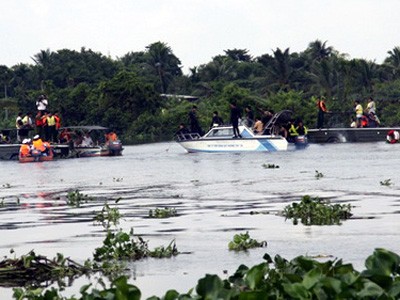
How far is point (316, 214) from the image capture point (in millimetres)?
17609

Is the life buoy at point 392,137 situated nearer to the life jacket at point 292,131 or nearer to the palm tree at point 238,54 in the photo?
the life jacket at point 292,131

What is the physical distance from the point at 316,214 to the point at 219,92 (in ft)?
276

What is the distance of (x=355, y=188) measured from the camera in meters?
25.0

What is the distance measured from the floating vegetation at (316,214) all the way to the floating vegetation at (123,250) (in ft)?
12.4

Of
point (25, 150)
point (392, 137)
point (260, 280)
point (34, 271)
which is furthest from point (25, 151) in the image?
point (260, 280)

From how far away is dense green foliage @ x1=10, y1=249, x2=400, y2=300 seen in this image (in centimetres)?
776

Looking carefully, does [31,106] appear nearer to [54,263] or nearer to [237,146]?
[237,146]

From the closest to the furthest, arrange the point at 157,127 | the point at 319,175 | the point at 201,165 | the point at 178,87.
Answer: the point at 319,175 → the point at 201,165 → the point at 157,127 → the point at 178,87

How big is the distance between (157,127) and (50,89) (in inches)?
423

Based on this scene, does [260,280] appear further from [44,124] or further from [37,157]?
[44,124]

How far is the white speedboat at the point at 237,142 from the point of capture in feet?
159

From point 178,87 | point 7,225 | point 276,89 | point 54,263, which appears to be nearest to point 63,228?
point 7,225

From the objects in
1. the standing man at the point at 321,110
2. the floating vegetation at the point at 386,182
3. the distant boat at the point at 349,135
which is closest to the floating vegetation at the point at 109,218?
the floating vegetation at the point at 386,182

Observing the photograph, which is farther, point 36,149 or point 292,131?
point 292,131
